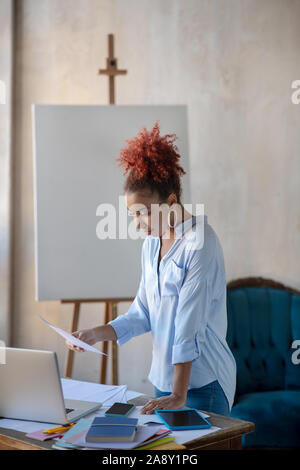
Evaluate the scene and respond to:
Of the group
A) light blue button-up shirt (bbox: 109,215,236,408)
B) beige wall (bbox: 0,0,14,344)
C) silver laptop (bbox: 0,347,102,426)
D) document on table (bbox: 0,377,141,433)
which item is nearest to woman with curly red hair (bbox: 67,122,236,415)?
light blue button-up shirt (bbox: 109,215,236,408)

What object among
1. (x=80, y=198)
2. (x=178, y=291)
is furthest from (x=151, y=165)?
(x=80, y=198)

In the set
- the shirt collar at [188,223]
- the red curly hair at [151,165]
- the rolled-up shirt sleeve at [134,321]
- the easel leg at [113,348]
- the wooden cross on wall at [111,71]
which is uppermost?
the wooden cross on wall at [111,71]

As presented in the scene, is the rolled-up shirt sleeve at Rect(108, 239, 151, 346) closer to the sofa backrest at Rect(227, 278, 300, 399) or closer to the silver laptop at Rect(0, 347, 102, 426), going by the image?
the silver laptop at Rect(0, 347, 102, 426)

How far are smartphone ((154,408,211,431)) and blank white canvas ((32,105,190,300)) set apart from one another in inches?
50.1

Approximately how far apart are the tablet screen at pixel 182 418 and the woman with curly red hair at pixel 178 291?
89 mm

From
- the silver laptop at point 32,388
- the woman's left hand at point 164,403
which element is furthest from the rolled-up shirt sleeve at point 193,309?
the silver laptop at point 32,388

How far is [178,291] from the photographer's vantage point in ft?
5.20

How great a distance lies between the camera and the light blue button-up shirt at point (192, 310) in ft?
4.93

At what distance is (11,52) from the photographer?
123 inches

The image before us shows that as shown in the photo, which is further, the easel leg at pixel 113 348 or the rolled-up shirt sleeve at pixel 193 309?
the easel leg at pixel 113 348

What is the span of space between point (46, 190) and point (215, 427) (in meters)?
1.64

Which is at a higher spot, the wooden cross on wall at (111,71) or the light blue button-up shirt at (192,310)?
the wooden cross on wall at (111,71)

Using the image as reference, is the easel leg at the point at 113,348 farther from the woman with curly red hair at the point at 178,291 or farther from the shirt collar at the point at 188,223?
the shirt collar at the point at 188,223
